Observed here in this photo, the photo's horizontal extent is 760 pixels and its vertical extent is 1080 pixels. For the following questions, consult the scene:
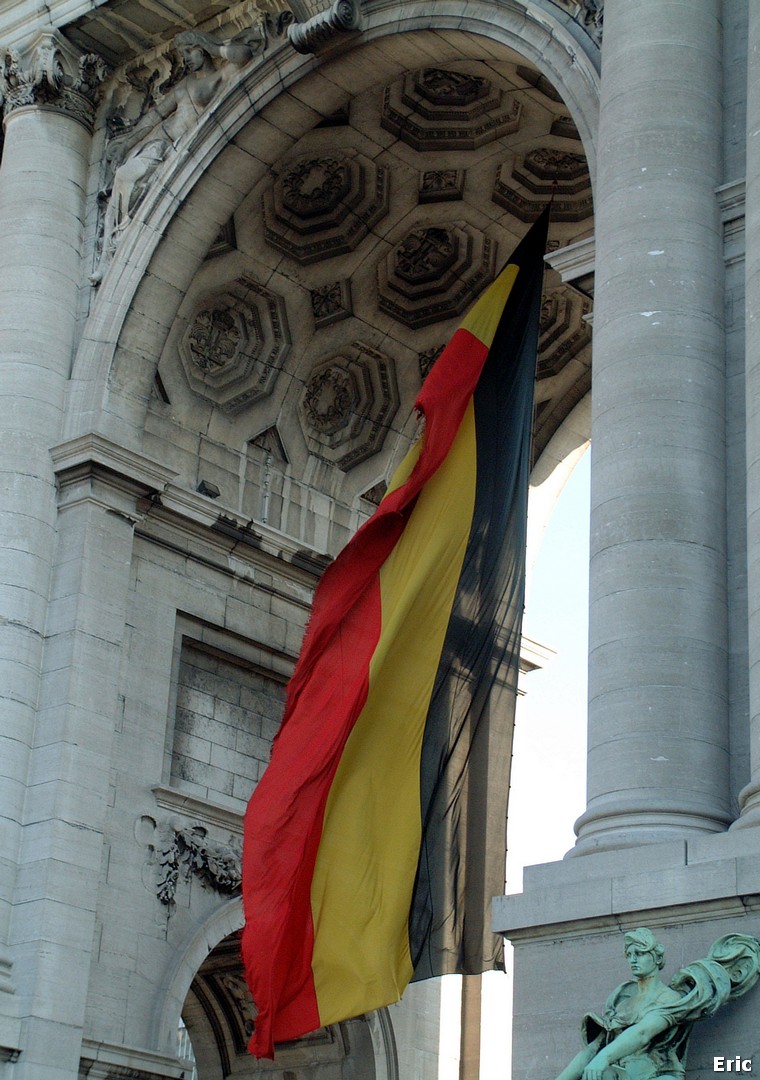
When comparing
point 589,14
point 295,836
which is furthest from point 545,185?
point 295,836

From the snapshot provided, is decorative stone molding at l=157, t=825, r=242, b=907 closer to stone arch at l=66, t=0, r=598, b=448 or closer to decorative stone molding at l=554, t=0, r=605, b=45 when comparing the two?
stone arch at l=66, t=0, r=598, b=448

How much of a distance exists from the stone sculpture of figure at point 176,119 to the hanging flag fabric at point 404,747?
6849mm

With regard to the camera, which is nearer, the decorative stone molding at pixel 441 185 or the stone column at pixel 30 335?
the stone column at pixel 30 335

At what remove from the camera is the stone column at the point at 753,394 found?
14.3 metres

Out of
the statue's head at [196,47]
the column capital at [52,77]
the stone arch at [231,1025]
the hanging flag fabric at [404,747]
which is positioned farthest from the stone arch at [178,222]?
the stone arch at [231,1025]

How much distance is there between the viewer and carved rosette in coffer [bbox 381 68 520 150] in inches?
968

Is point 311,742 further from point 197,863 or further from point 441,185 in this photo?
point 441,185

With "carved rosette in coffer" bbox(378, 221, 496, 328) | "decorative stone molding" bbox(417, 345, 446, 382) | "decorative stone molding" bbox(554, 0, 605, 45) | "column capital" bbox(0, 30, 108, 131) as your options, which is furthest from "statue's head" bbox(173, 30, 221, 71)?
"decorative stone molding" bbox(554, 0, 605, 45)

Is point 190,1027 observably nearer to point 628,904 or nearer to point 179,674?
point 179,674

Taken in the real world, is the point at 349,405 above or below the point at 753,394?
above

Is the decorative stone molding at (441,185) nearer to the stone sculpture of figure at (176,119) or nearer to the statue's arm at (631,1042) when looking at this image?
the stone sculpture of figure at (176,119)

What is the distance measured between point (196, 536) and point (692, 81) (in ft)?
32.0

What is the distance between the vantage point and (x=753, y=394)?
15539 millimetres

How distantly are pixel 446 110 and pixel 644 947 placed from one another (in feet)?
46.8
